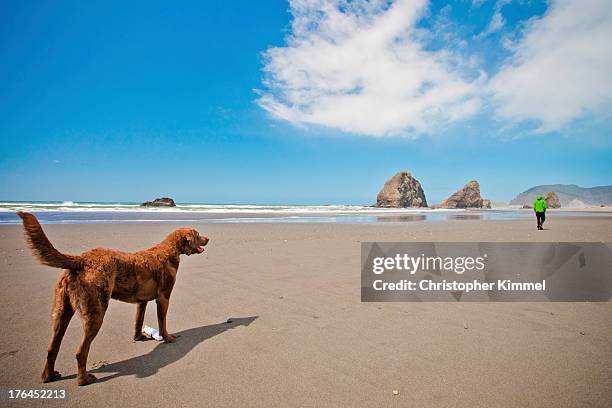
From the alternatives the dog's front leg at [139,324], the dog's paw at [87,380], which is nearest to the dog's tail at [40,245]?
the dog's paw at [87,380]

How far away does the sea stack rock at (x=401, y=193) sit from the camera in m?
84.6

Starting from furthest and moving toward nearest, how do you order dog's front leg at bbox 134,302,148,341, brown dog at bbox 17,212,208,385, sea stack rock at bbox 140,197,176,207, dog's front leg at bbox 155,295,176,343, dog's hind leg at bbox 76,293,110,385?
sea stack rock at bbox 140,197,176,207, dog's front leg at bbox 134,302,148,341, dog's front leg at bbox 155,295,176,343, dog's hind leg at bbox 76,293,110,385, brown dog at bbox 17,212,208,385

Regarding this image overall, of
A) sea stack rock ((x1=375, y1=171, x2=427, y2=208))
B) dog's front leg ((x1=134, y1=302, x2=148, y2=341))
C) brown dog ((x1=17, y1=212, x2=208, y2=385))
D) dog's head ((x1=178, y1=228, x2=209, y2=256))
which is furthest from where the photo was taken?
sea stack rock ((x1=375, y1=171, x2=427, y2=208))

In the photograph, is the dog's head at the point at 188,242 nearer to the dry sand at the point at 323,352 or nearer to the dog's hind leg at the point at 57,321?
the dry sand at the point at 323,352

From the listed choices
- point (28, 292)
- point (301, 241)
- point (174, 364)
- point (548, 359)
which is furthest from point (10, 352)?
point (301, 241)

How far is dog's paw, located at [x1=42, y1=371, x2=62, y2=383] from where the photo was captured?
3014 mm

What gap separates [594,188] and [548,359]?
249 m

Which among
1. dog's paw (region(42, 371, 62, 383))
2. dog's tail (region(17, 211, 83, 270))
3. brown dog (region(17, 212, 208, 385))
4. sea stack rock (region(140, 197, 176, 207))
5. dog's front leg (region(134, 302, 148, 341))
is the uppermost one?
sea stack rock (region(140, 197, 176, 207))

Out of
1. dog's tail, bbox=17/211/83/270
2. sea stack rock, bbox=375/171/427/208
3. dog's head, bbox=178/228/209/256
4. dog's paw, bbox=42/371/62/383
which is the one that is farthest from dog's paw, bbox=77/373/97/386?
sea stack rock, bbox=375/171/427/208

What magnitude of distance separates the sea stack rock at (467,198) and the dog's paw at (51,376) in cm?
9115

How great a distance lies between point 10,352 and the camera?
3.55 metres

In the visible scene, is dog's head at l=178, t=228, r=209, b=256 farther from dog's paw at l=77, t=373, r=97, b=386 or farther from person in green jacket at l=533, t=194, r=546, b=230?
person in green jacket at l=533, t=194, r=546, b=230

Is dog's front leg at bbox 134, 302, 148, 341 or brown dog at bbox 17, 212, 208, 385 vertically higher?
brown dog at bbox 17, 212, 208, 385

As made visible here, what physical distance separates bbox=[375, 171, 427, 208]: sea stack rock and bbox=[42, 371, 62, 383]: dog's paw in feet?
274
